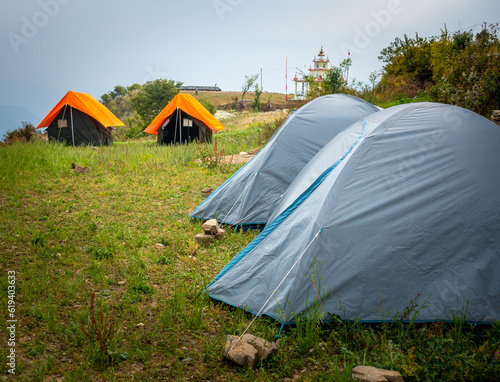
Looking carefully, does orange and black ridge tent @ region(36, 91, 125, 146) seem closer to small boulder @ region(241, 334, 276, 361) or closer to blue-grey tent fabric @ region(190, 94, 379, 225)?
blue-grey tent fabric @ region(190, 94, 379, 225)

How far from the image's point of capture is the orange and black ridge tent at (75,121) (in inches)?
710

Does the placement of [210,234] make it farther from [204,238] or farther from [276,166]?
[276,166]

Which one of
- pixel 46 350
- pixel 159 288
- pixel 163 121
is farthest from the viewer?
pixel 163 121

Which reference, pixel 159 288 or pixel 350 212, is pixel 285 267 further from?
pixel 159 288

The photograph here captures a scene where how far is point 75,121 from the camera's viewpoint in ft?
60.2

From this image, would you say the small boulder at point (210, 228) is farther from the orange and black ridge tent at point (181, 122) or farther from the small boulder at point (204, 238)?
the orange and black ridge tent at point (181, 122)

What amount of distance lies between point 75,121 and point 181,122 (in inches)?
218

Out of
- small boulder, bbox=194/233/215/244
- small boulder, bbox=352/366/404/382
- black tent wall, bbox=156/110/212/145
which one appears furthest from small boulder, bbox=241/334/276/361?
black tent wall, bbox=156/110/212/145

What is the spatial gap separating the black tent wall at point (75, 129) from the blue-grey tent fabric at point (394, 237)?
17250 millimetres

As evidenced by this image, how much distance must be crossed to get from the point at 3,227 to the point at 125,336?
3.39 metres

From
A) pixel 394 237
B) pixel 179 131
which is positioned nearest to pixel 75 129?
pixel 179 131

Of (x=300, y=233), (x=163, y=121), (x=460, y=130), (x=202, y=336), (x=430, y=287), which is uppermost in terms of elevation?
(x=163, y=121)

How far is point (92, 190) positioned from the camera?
25.6 feet

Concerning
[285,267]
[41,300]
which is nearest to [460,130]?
[285,267]
